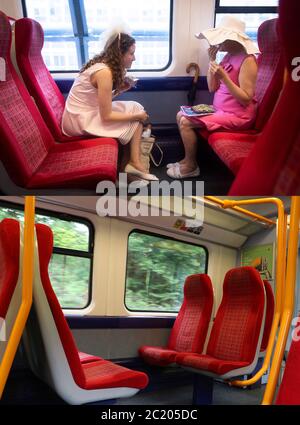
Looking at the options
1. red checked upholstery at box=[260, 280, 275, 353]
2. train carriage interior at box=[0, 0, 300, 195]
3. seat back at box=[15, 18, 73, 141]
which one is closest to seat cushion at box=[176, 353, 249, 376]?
red checked upholstery at box=[260, 280, 275, 353]

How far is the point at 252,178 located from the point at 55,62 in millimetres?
1108

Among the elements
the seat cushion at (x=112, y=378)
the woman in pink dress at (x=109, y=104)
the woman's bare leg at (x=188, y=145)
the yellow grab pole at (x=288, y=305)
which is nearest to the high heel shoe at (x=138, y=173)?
the woman in pink dress at (x=109, y=104)

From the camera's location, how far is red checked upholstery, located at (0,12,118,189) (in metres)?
0.97

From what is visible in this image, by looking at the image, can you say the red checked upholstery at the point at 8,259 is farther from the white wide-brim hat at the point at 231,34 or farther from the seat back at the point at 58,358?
the white wide-brim hat at the point at 231,34

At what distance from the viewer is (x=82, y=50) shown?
122cm

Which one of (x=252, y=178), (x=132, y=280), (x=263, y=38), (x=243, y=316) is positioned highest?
(x=263, y=38)

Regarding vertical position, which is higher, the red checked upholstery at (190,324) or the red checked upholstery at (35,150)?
the red checked upholstery at (35,150)

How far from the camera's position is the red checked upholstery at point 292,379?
0.77 meters

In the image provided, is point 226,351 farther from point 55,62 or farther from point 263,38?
point 55,62

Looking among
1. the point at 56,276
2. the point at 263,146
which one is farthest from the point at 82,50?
the point at 263,146

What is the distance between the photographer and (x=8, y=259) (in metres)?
0.87

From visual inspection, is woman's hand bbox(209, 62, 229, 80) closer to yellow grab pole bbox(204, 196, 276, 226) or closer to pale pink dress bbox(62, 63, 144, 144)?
pale pink dress bbox(62, 63, 144, 144)

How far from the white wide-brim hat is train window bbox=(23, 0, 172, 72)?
0.66 feet

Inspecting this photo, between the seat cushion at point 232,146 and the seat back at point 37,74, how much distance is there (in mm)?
527
